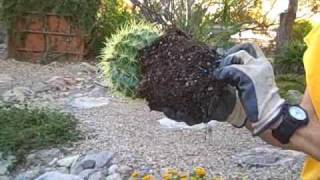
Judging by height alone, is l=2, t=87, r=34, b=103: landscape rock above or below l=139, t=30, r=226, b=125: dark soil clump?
below

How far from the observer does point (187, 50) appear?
A: 1.90 m

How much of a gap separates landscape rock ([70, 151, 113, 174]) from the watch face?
3118 mm

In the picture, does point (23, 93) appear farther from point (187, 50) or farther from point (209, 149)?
point (187, 50)

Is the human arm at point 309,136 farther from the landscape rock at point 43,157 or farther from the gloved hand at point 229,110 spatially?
the landscape rock at point 43,157

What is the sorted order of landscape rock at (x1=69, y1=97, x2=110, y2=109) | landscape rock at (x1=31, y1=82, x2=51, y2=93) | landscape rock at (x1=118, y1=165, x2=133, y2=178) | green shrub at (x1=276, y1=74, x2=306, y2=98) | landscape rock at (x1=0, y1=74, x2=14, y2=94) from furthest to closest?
landscape rock at (x1=0, y1=74, x2=14, y2=94)
landscape rock at (x1=31, y1=82, x2=51, y2=93)
landscape rock at (x1=69, y1=97, x2=110, y2=109)
green shrub at (x1=276, y1=74, x2=306, y2=98)
landscape rock at (x1=118, y1=165, x2=133, y2=178)

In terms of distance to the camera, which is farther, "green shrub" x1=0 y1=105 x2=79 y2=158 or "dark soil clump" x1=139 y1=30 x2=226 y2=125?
"green shrub" x1=0 y1=105 x2=79 y2=158

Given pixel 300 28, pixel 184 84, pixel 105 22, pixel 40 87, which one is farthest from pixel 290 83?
pixel 184 84

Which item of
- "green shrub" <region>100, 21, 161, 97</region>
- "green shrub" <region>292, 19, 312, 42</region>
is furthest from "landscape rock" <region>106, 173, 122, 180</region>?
"green shrub" <region>292, 19, 312, 42</region>

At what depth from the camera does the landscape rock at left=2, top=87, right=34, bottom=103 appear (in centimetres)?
671

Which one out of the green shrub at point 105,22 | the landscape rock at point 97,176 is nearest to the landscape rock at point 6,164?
the landscape rock at point 97,176

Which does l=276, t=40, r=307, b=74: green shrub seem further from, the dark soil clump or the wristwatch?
the wristwatch

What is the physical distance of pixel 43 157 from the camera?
16.1 feet

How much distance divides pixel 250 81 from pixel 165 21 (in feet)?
21.3

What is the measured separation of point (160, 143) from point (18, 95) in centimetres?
233
